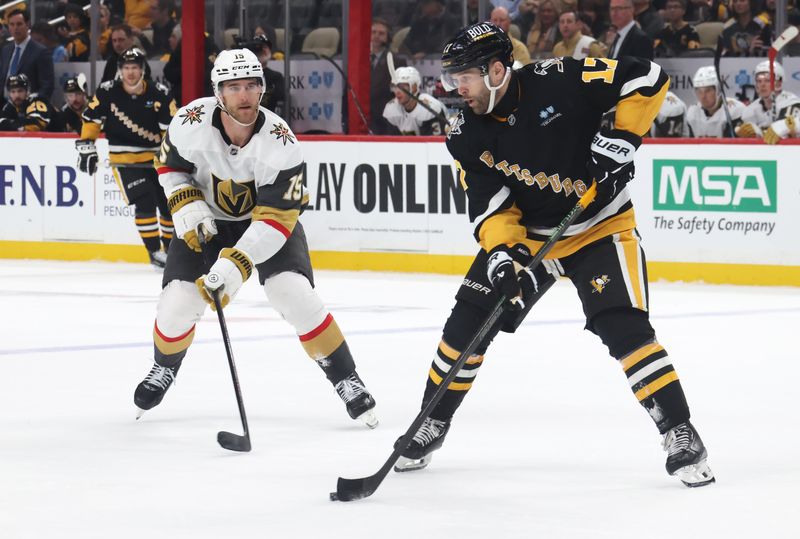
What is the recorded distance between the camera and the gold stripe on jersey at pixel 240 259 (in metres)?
4.75

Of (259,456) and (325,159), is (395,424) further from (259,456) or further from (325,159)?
(325,159)

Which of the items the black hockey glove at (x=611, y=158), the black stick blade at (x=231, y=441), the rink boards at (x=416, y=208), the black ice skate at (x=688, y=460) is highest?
the black hockey glove at (x=611, y=158)

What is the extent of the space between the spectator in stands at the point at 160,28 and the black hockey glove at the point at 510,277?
8.86m

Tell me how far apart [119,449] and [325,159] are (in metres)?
6.38

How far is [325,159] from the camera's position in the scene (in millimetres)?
10844

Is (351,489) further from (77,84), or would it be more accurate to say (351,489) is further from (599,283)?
(77,84)

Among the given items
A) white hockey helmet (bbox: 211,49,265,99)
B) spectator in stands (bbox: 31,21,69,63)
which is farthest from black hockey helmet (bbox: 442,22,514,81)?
spectator in stands (bbox: 31,21,69,63)

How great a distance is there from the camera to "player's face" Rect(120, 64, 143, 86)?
10.6 meters

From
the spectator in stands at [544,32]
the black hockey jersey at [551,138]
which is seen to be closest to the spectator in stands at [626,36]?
the spectator in stands at [544,32]

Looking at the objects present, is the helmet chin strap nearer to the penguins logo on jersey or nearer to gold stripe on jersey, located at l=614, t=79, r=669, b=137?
gold stripe on jersey, located at l=614, t=79, r=669, b=137

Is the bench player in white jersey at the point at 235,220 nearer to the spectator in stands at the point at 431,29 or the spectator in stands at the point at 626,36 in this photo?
the spectator in stands at the point at 626,36

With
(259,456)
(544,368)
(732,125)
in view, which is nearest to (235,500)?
(259,456)

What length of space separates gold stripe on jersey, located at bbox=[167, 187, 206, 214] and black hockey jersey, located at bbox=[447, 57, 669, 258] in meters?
1.04

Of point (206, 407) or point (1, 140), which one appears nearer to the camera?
point (206, 407)
